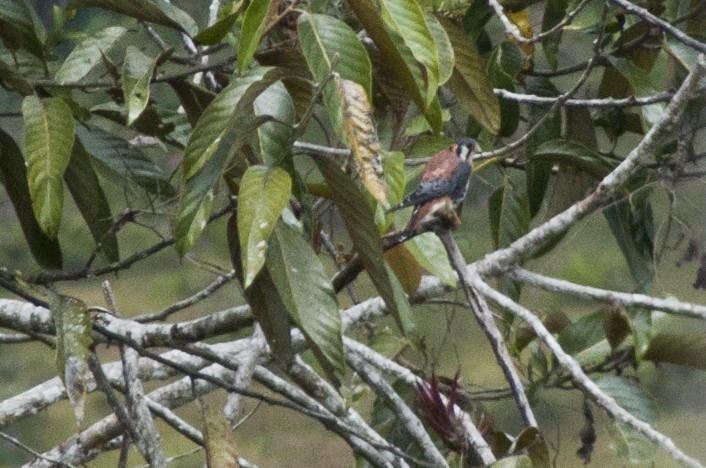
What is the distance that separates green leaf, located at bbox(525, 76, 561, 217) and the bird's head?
0.07 m

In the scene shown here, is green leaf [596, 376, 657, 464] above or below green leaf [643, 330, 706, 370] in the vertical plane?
below

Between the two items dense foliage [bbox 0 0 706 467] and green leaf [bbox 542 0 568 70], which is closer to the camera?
dense foliage [bbox 0 0 706 467]

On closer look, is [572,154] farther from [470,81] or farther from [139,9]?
[139,9]

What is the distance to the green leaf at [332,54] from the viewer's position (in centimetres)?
85

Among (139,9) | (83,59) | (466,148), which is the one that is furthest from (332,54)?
(466,148)

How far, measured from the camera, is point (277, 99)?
954 mm

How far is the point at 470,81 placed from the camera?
48.5 inches

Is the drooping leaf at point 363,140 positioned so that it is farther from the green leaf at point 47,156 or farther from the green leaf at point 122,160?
the green leaf at point 122,160

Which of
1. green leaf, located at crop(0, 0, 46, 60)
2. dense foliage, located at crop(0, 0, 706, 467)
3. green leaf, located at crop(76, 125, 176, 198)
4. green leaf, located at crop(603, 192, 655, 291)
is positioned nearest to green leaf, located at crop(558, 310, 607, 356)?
dense foliage, located at crop(0, 0, 706, 467)

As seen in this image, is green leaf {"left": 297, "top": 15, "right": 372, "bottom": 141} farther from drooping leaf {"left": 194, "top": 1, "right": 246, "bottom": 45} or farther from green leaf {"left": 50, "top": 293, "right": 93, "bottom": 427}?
green leaf {"left": 50, "top": 293, "right": 93, "bottom": 427}

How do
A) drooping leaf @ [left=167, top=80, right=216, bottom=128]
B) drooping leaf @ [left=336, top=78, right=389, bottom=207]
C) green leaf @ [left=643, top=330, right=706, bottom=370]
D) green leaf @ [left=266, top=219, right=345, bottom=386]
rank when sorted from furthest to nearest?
1. green leaf @ [left=643, top=330, right=706, bottom=370]
2. drooping leaf @ [left=167, top=80, right=216, bottom=128]
3. green leaf @ [left=266, top=219, right=345, bottom=386]
4. drooping leaf @ [left=336, top=78, right=389, bottom=207]

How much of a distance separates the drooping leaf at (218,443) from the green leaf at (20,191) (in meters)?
0.31

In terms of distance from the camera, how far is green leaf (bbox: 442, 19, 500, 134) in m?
1.20

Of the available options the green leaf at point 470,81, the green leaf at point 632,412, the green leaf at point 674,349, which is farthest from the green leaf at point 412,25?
the green leaf at point 674,349
